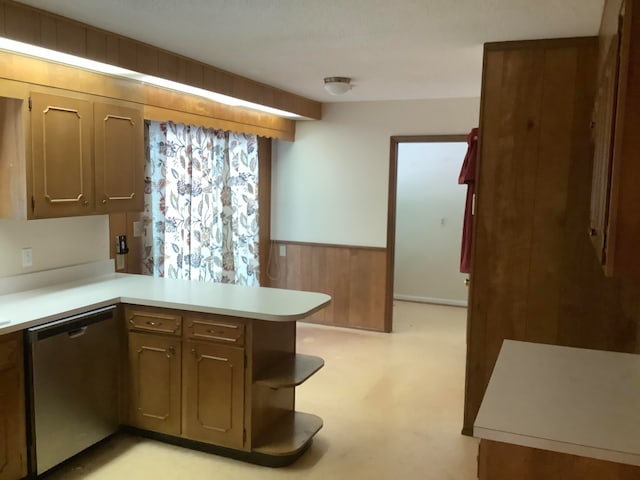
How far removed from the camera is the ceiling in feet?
8.36

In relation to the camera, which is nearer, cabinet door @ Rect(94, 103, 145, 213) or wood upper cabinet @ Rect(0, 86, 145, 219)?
wood upper cabinet @ Rect(0, 86, 145, 219)

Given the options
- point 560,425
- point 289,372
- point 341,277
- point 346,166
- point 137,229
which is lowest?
point 289,372

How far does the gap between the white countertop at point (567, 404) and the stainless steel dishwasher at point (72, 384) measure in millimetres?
2080

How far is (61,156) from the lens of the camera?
306cm

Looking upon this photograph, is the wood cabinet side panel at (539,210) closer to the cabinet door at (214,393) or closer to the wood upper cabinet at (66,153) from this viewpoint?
the cabinet door at (214,393)

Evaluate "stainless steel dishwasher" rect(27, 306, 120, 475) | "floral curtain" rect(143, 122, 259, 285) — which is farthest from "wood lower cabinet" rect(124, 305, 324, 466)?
"floral curtain" rect(143, 122, 259, 285)

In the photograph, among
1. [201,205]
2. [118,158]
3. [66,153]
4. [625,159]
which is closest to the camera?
[625,159]

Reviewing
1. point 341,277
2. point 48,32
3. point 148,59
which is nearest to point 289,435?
point 148,59

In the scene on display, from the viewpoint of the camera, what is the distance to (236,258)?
17.9 ft

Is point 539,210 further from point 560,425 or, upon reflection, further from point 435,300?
point 435,300

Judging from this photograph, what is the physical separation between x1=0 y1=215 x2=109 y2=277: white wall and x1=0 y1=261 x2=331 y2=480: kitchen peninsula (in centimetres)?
10

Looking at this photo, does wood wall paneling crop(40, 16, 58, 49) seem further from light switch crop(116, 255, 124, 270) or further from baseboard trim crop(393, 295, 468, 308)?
baseboard trim crop(393, 295, 468, 308)

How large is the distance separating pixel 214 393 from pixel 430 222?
4.67 m

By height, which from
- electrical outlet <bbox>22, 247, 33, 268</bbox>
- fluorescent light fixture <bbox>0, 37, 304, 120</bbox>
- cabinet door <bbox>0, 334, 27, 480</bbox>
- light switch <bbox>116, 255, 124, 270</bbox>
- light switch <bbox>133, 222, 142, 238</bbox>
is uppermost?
fluorescent light fixture <bbox>0, 37, 304, 120</bbox>
